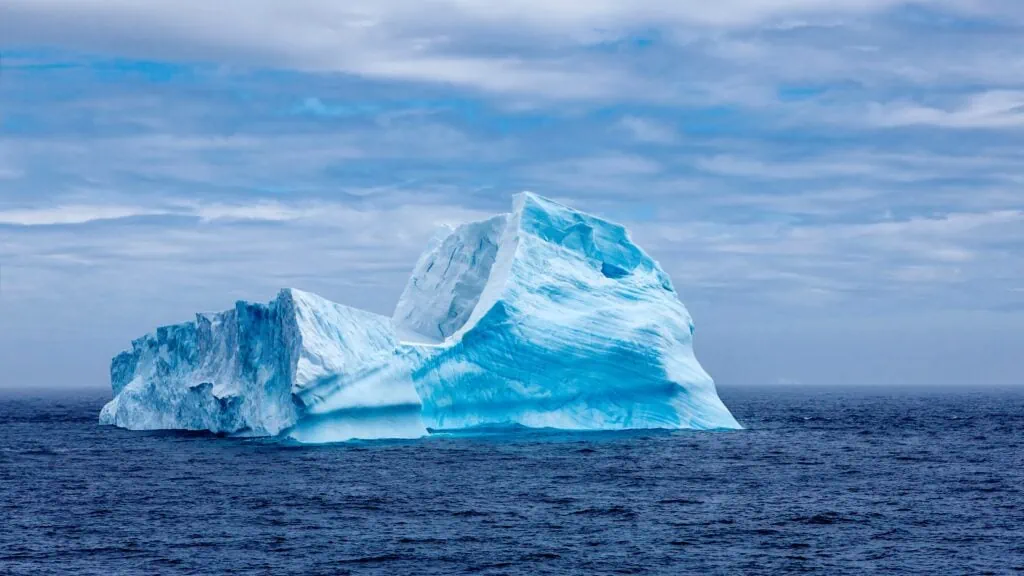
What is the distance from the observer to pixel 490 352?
3114 cm

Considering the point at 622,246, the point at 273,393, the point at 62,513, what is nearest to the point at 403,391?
the point at 273,393

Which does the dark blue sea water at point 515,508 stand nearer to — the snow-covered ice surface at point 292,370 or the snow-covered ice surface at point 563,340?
the snow-covered ice surface at point 292,370

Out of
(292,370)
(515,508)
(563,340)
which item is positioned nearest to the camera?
(515,508)

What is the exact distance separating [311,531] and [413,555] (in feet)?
7.93

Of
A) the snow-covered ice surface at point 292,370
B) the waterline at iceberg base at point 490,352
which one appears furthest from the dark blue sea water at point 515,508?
the waterline at iceberg base at point 490,352

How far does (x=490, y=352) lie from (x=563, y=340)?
203cm

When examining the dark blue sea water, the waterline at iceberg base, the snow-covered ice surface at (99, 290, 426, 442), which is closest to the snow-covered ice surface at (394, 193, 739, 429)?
the waterline at iceberg base

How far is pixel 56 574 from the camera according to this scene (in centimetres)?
1416

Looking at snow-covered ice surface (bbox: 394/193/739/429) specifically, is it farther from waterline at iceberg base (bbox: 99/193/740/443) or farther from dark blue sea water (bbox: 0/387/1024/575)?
dark blue sea water (bbox: 0/387/1024/575)

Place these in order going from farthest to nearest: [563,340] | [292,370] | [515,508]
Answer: [563,340] → [292,370] → [515,508]

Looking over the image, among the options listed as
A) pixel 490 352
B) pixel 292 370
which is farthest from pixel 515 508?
pixel 490 352

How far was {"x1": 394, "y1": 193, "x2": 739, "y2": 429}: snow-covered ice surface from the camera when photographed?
31.1 m

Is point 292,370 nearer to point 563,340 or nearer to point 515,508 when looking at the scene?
point 563,340

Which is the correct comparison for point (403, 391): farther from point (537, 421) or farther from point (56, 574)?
point (56, 574)
